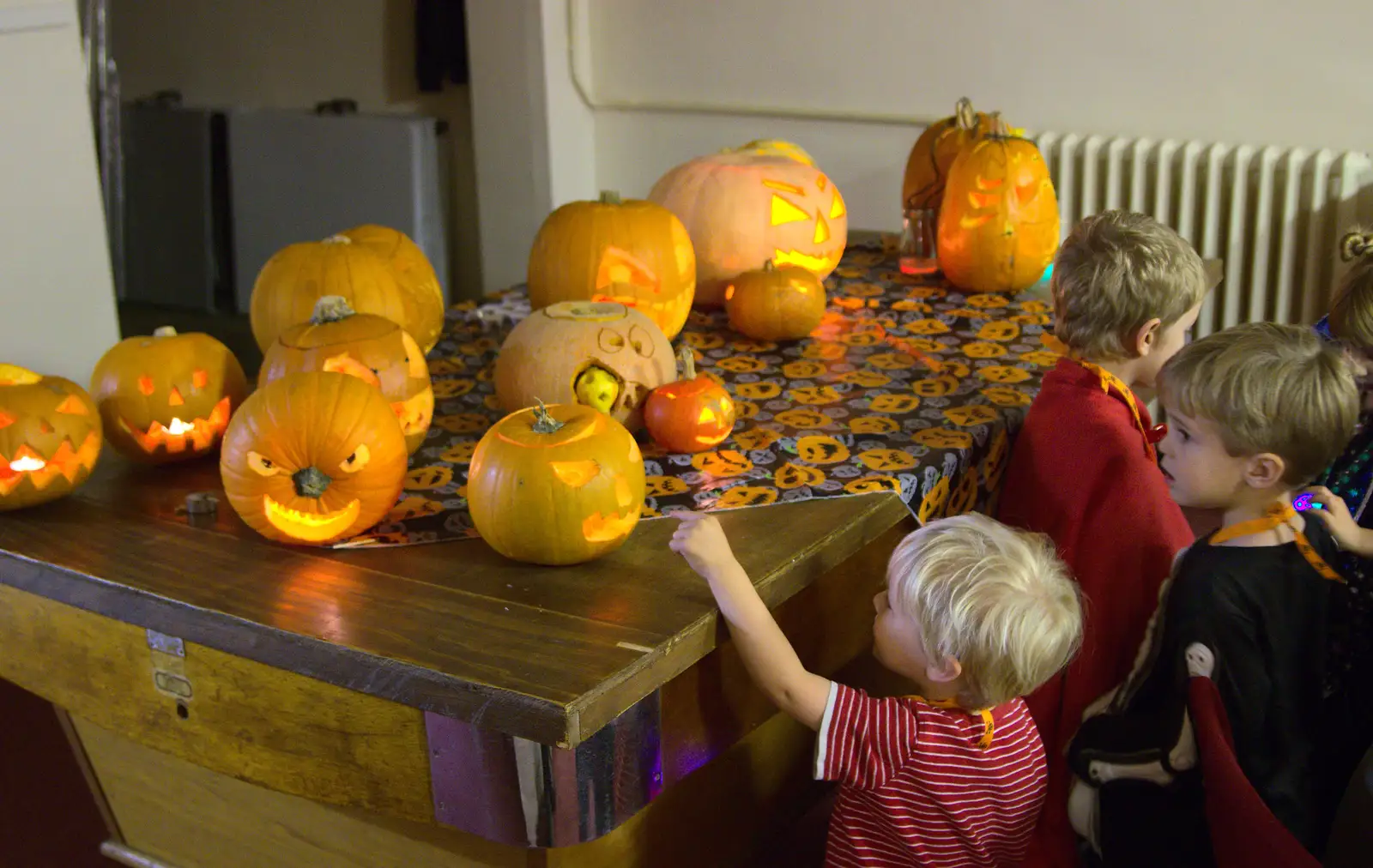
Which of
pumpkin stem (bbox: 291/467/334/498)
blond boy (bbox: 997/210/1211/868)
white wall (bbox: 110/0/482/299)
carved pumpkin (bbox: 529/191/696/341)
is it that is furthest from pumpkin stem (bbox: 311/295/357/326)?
white wall (bbox: 110/0/482/299)

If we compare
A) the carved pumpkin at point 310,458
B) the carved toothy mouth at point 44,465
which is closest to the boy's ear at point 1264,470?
the carved pumpkin at point 310,458

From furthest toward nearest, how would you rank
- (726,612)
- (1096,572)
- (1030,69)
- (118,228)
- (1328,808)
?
(118,228) → (1030,69) → (1096,572) → (1328,808) → (726,612)

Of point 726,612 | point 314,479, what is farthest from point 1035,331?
point 314,479

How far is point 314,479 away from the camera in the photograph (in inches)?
61.1

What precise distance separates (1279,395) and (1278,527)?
152 mm

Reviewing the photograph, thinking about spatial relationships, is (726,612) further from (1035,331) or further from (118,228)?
(118,228)

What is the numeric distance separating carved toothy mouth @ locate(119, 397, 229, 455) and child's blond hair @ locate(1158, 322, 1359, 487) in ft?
4.11

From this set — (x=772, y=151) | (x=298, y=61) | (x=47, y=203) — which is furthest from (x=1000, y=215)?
(x=298, y=61)

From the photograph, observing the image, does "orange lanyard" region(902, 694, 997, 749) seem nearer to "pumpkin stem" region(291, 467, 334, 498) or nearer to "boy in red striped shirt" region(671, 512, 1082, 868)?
"boy in red striped shirt" region(671, 512, 1082, 868)

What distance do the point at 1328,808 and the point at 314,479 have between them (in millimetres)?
1227

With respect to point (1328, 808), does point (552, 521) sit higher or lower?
higher

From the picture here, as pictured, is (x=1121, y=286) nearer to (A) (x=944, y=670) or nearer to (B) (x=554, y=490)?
(A) (x=944, y=670)

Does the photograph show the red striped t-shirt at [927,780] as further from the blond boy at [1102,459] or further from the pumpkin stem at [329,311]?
the pumpkin stem at [329,311]

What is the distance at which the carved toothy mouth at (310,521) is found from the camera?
157cm
